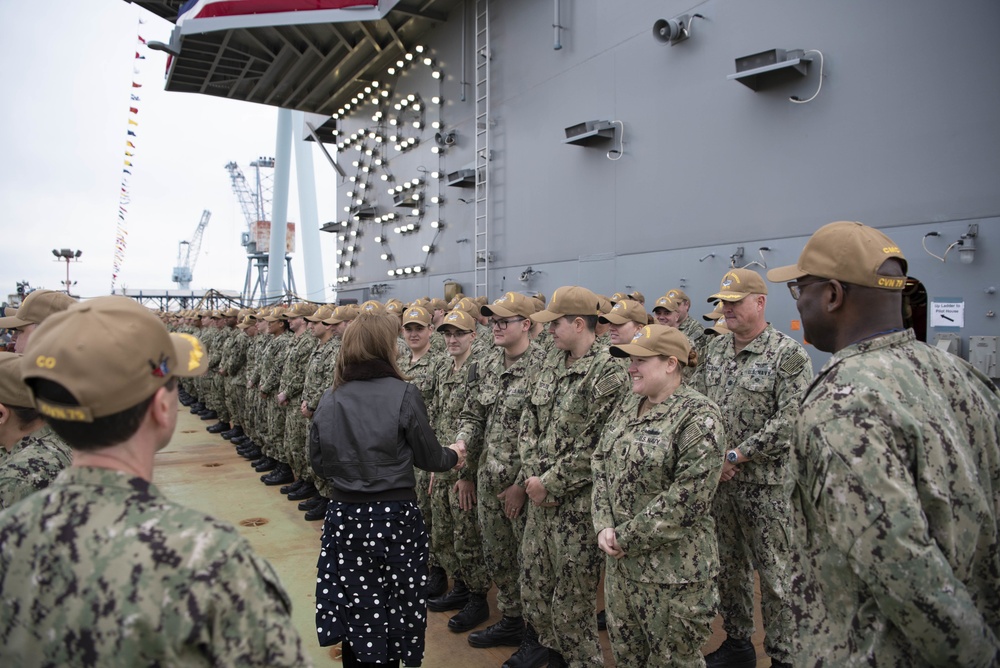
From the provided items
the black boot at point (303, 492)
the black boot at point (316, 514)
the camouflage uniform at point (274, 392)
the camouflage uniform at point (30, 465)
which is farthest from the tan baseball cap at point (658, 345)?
the camouflage uniform at point (274, 392)

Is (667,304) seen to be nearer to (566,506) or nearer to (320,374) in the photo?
(566,506)

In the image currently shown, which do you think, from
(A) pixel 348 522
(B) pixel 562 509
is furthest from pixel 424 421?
(B) pixel 562 509

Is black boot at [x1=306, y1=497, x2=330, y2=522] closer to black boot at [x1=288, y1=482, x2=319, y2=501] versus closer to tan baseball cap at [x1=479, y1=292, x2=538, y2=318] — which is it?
black boot at [x1=288, y1=482, x2=319, y2=501]

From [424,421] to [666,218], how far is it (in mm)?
6443

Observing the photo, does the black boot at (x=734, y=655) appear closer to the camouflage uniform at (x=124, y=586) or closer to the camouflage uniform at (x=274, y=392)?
the camouflage uniform at (x=124, y=586)

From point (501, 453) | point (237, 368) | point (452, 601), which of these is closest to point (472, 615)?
point (452, 601)

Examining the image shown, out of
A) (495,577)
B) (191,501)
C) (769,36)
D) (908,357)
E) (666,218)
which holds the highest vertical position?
(769,36)

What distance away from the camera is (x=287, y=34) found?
16.0m

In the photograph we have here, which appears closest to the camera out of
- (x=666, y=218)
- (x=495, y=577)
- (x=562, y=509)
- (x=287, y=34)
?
(x=562, y=509)

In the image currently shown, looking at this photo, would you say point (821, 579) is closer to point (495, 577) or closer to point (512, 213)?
point (495, 577)

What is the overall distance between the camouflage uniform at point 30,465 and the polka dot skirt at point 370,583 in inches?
46.2

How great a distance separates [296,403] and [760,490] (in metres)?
5.64

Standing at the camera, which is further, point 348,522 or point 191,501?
point 191,501

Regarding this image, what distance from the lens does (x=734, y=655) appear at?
3791 mm
